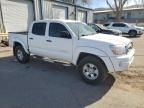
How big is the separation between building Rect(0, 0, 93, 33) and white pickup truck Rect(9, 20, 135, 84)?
8.06 m

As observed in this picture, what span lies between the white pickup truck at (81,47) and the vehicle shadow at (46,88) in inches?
21.8

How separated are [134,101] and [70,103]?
5.02 ft

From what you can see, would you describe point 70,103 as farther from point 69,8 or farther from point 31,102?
point 69,8

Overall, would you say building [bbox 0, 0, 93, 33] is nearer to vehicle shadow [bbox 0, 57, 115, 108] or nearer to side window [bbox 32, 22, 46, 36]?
side window [bbox 32, 22, 46, 36]

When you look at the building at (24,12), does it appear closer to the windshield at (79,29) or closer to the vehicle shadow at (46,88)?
the vehicle shadow at (46,88)

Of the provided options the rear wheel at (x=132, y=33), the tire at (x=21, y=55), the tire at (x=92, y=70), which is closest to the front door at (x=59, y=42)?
the tire at (x=92, y=70)

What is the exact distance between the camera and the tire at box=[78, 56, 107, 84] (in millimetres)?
5896

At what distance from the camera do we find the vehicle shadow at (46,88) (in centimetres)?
→ 491

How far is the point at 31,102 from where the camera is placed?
490cm

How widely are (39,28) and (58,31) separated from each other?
43.7 inches

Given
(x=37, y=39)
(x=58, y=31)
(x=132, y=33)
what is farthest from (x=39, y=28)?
(x=132, y=33)

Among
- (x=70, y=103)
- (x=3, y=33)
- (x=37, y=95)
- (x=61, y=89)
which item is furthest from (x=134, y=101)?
(x=3, y=33)

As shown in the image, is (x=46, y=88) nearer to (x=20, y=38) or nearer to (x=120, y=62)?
(x=120, y=62)

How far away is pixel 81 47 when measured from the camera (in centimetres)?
620
